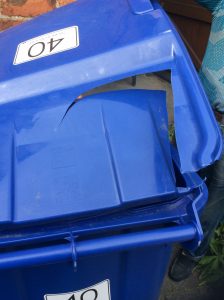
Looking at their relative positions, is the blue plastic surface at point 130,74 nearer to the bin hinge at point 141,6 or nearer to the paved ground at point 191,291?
the bin hinge at point 141,6

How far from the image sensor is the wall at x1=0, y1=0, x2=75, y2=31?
2.02m

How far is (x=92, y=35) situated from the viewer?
137cm

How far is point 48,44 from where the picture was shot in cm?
139

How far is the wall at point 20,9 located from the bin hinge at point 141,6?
2.29 feet

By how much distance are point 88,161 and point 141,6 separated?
1.94 feet

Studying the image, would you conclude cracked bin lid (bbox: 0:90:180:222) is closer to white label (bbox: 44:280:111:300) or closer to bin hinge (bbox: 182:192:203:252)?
Result: bin hinge (bbox: 182:192:203:252)

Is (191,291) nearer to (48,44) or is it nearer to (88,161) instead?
(88,161)

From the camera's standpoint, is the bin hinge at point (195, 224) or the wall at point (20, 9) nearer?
the bin hinge at point (195, 224)

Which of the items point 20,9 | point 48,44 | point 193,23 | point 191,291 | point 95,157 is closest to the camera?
point 95,157

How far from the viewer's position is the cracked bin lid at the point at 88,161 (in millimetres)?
1223

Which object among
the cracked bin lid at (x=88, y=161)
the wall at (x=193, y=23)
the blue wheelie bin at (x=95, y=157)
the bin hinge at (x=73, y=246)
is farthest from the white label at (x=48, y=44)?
the wall at (x=193, y=23)

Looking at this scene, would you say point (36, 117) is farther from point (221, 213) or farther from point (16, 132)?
A: point (221, 213)

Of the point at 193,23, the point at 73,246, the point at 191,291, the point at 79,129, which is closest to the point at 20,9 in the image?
the point at 79,129

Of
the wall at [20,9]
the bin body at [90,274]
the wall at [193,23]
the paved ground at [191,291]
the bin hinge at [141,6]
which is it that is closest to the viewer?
the bin body at [90,274]
